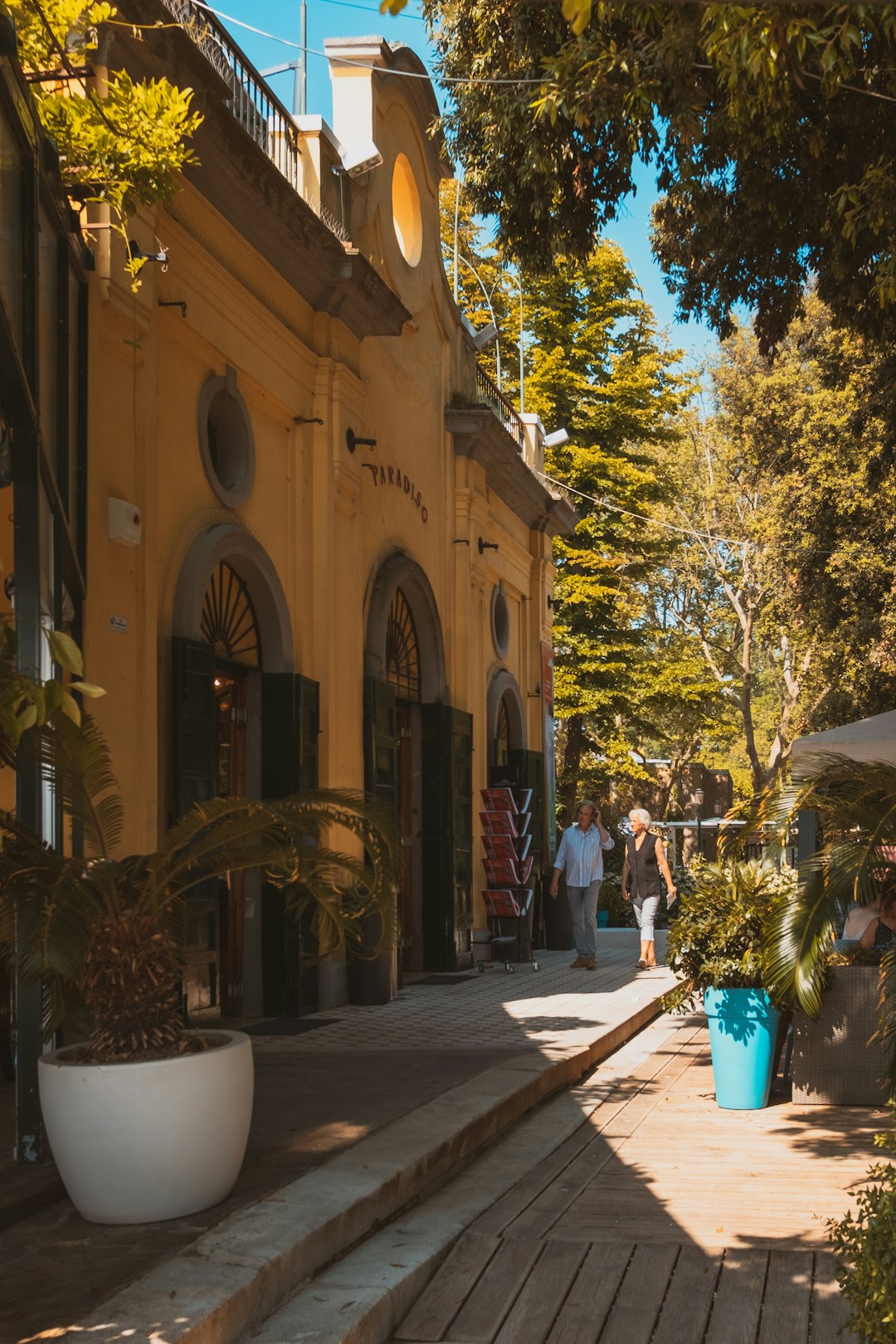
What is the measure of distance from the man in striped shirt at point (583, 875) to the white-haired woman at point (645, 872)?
0.36 meters

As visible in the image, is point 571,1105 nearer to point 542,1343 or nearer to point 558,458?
point 542,1343

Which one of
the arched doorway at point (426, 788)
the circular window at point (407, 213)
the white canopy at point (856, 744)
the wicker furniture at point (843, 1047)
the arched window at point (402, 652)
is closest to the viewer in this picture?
the wicker furniture at point (843, 1047)

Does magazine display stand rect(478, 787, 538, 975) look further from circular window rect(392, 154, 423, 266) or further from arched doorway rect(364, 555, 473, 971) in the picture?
circular window rect(392, 154, 423, 266)

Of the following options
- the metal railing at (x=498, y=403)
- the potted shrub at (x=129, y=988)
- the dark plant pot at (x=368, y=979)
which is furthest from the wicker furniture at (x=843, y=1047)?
the metal railing at (x=498, y=403)

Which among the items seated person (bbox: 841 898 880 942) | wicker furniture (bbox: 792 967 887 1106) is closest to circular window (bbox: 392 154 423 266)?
seated person (bbox: 841 898 880 942)

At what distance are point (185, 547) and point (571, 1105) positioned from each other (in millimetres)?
4525

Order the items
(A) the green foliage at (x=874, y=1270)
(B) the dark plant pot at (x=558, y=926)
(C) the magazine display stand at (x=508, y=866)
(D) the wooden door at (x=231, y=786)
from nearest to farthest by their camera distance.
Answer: (A) the green foliage at (x=874, y=1270) < (D) the wooden door at (x=231, y=786) < (C) the magazine display stand at (x=508, y=866) < (B) the dark plant pot at (x=558, y=926)

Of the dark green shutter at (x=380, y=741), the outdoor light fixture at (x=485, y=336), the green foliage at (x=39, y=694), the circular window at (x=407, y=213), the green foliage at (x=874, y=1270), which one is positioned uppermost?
the circular window at (x=407, y=213)

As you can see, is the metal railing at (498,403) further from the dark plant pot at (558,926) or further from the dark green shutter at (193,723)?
the dark green shutter at (193,723)

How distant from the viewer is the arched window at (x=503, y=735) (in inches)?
782

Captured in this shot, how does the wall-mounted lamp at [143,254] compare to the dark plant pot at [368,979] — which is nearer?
the wall-mounted lamp at [143,254]

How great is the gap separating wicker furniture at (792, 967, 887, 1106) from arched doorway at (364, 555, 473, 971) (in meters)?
7.13

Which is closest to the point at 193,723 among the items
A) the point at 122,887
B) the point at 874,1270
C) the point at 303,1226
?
the point at 122,887

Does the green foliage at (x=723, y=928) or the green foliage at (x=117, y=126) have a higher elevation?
the green foliage at (x=117, y=126)
